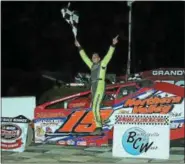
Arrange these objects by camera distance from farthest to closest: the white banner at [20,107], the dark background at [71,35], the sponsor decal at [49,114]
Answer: the dark background at [71,35], the white banner at [20,107], the sponsor decal at [49,114]

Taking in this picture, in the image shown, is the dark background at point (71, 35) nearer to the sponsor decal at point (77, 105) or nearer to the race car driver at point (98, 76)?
the race car driver at point (98, 76)

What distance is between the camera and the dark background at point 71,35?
13.9 metres

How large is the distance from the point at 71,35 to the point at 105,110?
4.75 meters

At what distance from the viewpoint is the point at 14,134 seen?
32.3 ft

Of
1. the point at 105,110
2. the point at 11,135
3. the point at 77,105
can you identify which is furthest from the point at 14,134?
the point at 105,110

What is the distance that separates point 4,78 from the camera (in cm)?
1492

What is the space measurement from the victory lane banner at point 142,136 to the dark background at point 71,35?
4.32 m

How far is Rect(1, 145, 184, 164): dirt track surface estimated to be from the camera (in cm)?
859

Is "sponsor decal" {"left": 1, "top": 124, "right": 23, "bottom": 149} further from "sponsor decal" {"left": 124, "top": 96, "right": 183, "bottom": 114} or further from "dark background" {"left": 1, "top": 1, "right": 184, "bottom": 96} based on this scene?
"dark background" {"left": 1, "top": 1, "right": 184, "bottom": 96}

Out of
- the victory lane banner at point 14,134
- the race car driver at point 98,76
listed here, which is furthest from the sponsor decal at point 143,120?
the victory lane banner at point 14,134

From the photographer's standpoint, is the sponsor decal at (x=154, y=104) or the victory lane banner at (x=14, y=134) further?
the victory lane banner at (x=14, y=134)

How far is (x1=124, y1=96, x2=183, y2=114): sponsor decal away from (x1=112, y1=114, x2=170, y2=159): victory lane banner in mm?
692

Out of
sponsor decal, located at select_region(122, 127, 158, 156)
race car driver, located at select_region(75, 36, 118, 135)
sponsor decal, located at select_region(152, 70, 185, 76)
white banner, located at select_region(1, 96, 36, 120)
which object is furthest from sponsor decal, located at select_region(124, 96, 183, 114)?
white banner, located at select_region(1, 96, 36, 120)

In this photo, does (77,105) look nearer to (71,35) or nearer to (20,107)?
(20,107)
